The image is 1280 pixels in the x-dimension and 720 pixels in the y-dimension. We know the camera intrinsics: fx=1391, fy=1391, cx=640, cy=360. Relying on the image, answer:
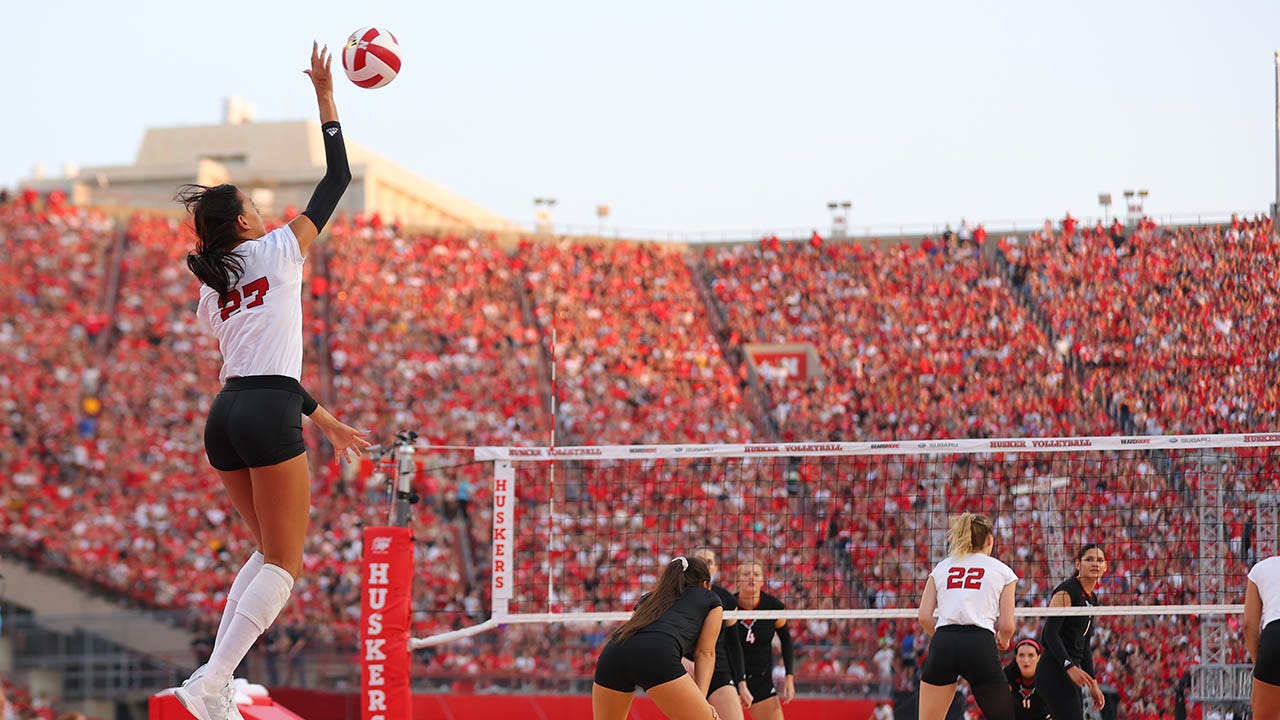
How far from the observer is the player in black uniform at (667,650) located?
23.3 feet

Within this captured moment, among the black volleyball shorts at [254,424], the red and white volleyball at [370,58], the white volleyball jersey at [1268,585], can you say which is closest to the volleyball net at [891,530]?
the white volleyball jersey at [1268,585]

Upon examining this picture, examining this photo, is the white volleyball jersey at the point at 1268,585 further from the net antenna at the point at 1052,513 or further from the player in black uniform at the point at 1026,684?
the net antenna at the point at 1052,513

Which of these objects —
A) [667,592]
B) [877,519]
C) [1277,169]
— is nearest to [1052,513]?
[877,519]

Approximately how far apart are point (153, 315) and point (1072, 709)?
2322cm

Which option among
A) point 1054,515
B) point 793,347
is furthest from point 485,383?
point 1054,515

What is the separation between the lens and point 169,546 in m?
22.0

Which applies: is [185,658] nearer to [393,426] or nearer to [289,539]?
[393,426]

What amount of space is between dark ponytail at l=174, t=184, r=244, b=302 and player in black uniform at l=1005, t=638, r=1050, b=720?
18.8 feet

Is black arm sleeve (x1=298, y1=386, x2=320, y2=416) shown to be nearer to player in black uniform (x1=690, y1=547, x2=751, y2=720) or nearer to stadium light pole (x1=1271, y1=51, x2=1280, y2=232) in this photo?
player in black uniform (x1=690, y1=547, x2=751, y2=720)

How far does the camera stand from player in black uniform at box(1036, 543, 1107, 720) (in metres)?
8.07

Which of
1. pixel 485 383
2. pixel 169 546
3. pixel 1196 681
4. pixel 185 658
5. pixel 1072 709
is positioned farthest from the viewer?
pixel 485 383

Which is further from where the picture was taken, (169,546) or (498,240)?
(498,240)

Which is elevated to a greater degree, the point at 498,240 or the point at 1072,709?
the point at 498,240

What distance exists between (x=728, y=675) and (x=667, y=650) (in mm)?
1730
